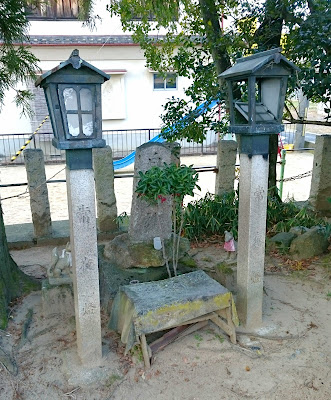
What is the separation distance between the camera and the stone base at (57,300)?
4.08m

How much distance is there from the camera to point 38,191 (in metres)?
6.20

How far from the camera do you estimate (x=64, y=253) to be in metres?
4.33

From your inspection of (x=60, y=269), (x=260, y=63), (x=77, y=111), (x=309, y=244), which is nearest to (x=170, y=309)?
(x=60, y=269)

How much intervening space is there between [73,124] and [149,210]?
71.3 inches

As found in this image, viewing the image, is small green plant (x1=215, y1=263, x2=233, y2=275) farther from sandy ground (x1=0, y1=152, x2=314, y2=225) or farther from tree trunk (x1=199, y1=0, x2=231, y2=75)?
tree trunk (x1=199, y1=0, x2=231, y2=75)

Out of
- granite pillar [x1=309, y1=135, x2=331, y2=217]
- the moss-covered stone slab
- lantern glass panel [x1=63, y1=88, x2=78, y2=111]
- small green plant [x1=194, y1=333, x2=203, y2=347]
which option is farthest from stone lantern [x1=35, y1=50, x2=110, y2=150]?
granite pillar [x1=309, y1=135, x2=331, y2=217]

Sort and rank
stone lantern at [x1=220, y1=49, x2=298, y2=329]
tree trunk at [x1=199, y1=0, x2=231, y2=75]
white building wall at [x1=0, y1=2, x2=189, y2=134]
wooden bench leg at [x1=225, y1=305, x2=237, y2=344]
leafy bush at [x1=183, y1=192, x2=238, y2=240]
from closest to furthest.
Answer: stone lantern at [x1=220, y1=49, x2=298, y2=329] → wooden bench leg at [x1=225, y1=305, x2=237, y2=344] → tree trunk at [x1=199, y1=0, x2=231, y2=75] → leafy bush at [x1=183, y1=192, x2=238, y2=240] → white building wall at [x1=0, y1=2, x2=189, y2=134]

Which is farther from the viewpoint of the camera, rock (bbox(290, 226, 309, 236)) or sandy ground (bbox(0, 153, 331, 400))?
rock (bbox(290, 226, 309, 236))

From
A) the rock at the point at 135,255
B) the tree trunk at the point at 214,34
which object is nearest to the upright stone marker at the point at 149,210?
the rock at the point at 135,255

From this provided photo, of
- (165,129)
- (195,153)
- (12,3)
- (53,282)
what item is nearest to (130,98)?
(195,153)

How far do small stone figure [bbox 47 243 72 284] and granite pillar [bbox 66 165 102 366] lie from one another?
3.06 feet

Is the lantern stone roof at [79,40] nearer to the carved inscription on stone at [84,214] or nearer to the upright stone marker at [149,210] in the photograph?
the upright stone marker at [149,210]

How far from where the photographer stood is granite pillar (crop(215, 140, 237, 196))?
6.69 m

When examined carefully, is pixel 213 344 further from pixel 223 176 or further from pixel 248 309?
pixel 223 176
